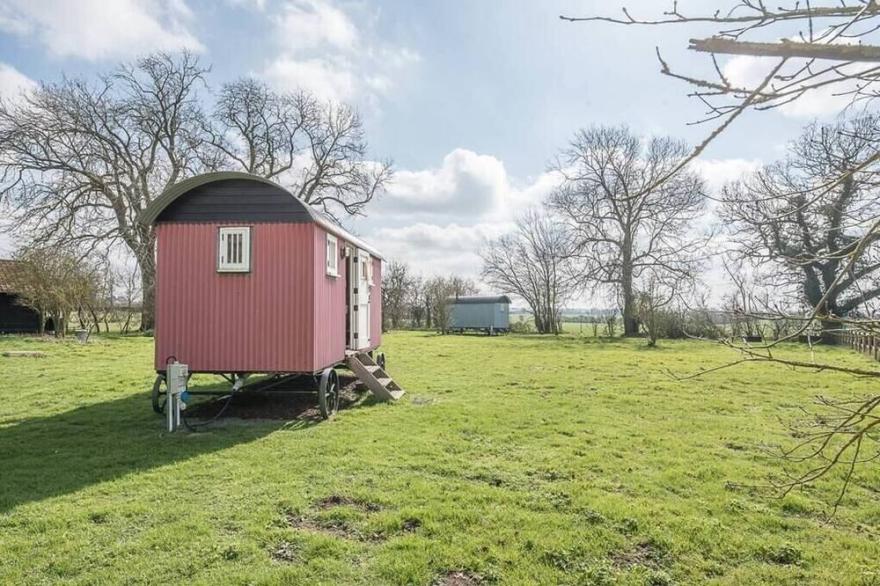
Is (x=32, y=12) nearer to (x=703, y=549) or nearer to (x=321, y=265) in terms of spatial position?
(x=321, y=265)

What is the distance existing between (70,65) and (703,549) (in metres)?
25.8

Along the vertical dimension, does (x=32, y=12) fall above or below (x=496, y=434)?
A: above

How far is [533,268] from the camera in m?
36.9

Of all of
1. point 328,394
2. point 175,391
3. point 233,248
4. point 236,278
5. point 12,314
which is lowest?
point 328,394

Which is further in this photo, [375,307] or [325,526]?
[375,307]

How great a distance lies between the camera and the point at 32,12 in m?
9.74

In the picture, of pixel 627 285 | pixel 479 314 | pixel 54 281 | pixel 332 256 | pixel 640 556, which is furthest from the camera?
pixel 479 314

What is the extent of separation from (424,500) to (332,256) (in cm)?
505

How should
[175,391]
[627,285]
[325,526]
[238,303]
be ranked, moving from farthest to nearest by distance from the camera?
[627,285] → [238,303] → [175,391] → [325,526]

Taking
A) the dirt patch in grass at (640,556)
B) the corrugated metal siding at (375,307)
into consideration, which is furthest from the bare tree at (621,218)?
the dirt patch in grass at (640,556)

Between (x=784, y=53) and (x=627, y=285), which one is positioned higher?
(x=627, y=285)

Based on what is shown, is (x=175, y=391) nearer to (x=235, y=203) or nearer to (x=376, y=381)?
(x=235, y=203)

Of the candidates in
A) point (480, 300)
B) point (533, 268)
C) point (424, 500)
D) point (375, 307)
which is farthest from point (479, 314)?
point (424, 500)

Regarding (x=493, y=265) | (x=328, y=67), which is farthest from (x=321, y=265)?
(x=493, y=265)
